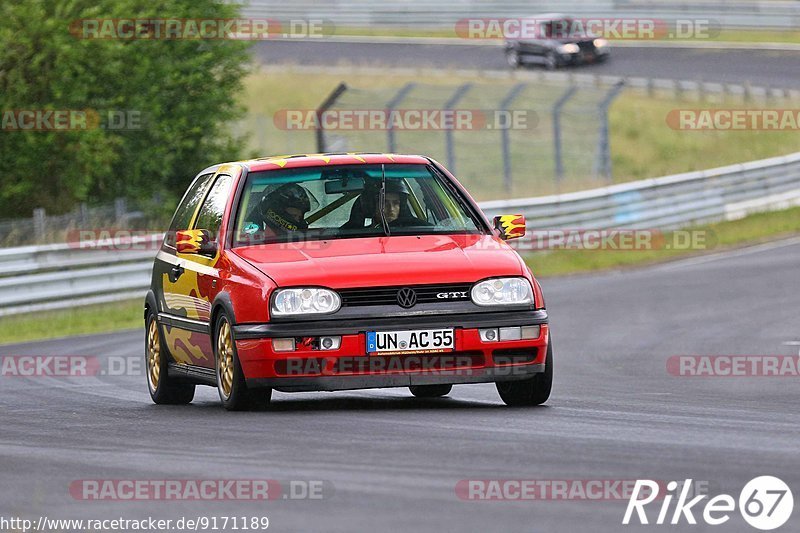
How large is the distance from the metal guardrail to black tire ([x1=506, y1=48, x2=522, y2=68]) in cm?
2075

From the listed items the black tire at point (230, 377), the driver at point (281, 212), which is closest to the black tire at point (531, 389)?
the black tire at point (230, 377)

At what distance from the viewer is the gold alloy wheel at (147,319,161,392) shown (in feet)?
38.4

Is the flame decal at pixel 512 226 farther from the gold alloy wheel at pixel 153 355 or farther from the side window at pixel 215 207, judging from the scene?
the gold alloy wheel at pixel 153 355

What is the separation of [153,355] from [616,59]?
136ft

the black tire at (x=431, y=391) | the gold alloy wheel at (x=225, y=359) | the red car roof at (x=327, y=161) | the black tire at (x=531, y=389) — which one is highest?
the red car roof at (x=327, y=161)

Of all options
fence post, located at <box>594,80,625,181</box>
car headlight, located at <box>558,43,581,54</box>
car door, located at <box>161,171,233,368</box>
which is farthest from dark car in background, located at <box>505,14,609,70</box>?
car door, located at <box>161,171,233,368</box>

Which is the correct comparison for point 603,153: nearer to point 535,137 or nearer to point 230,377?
point 535,137

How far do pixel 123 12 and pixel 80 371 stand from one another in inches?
518

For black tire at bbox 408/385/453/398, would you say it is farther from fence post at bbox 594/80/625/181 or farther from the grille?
fence post at bbox 594/80/625/181

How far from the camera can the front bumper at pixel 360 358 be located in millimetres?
9445

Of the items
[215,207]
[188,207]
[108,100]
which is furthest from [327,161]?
[108,100]

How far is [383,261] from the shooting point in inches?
381

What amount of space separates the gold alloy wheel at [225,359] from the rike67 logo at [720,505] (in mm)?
3861

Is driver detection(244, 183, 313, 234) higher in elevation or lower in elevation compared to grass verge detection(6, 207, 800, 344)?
higher
